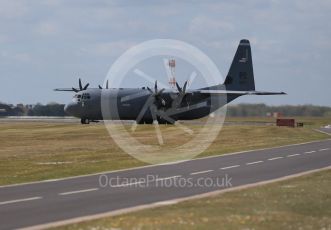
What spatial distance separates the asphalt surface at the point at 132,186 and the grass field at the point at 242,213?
1348 millimetres

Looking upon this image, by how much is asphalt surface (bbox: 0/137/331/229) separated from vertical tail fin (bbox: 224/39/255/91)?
50879mm

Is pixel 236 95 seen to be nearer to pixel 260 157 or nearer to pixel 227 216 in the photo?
pixel 260 157

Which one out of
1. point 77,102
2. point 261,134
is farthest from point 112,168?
point 77,102

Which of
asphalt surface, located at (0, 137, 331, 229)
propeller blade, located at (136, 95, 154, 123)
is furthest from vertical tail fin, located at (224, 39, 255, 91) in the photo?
A: asphalt surface, located at (0, 137, 331, 229)

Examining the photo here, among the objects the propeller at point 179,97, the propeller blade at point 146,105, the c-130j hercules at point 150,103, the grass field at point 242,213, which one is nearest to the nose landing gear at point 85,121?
the c-130j hercules at point 150,103

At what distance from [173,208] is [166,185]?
505 centimetres

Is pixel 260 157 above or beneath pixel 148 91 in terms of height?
beneath

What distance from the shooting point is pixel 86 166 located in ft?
85.8

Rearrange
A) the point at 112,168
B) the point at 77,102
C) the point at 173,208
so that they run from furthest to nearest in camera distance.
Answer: the point at 77,102
the point at 112,168
the point at 173,208

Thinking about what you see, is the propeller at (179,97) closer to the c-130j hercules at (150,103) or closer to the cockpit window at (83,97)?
the c-130j hercules at (150,103)

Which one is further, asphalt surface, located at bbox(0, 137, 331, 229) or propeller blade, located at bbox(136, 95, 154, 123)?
propeller blade, located at bbox(136, 95, 154, 123)

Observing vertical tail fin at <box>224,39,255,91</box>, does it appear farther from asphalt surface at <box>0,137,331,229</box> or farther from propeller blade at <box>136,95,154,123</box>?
asphalt surface at <box>0,137,331,229</box>

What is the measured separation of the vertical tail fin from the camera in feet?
263

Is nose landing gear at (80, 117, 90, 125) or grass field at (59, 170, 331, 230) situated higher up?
nose landing gear at (80, 117, 90, 125)
